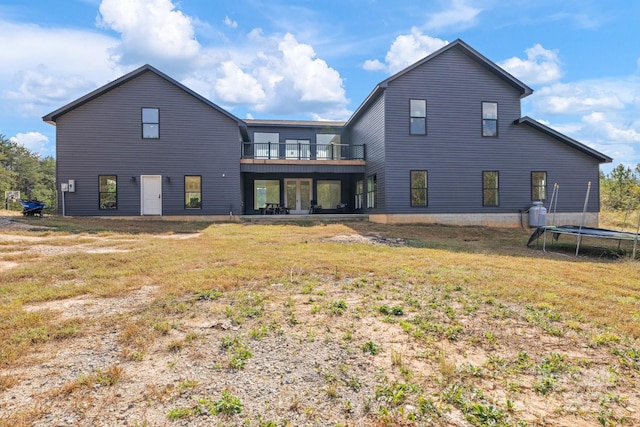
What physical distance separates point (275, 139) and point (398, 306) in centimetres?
1908

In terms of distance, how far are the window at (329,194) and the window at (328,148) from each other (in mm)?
1553

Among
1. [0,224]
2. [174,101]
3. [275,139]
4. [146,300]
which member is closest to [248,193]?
[275,139]

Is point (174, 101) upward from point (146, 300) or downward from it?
upward

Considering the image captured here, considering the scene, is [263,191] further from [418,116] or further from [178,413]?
[178,413]

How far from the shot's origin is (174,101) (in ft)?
54.2

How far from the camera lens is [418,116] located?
16109mm

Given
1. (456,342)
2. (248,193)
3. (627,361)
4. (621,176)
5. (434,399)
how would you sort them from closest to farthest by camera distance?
(434,399) < (627,361) < (456,342) < (248,193) < (621,176)

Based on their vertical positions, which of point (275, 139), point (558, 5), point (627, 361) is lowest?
point (627, 361)

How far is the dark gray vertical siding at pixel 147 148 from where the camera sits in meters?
16.1

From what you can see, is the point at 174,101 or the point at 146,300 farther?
the point at 174,101

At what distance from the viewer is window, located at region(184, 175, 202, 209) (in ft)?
54.7

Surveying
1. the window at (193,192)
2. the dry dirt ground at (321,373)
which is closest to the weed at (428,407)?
the dry dirt ground at (321,373)

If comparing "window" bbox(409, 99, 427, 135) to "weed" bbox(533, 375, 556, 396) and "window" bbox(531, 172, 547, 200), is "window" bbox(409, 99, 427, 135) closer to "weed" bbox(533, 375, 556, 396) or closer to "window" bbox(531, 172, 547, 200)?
"window" bbox(531, 172, 547, 200)

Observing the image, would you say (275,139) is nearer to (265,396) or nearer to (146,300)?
(146,300)
